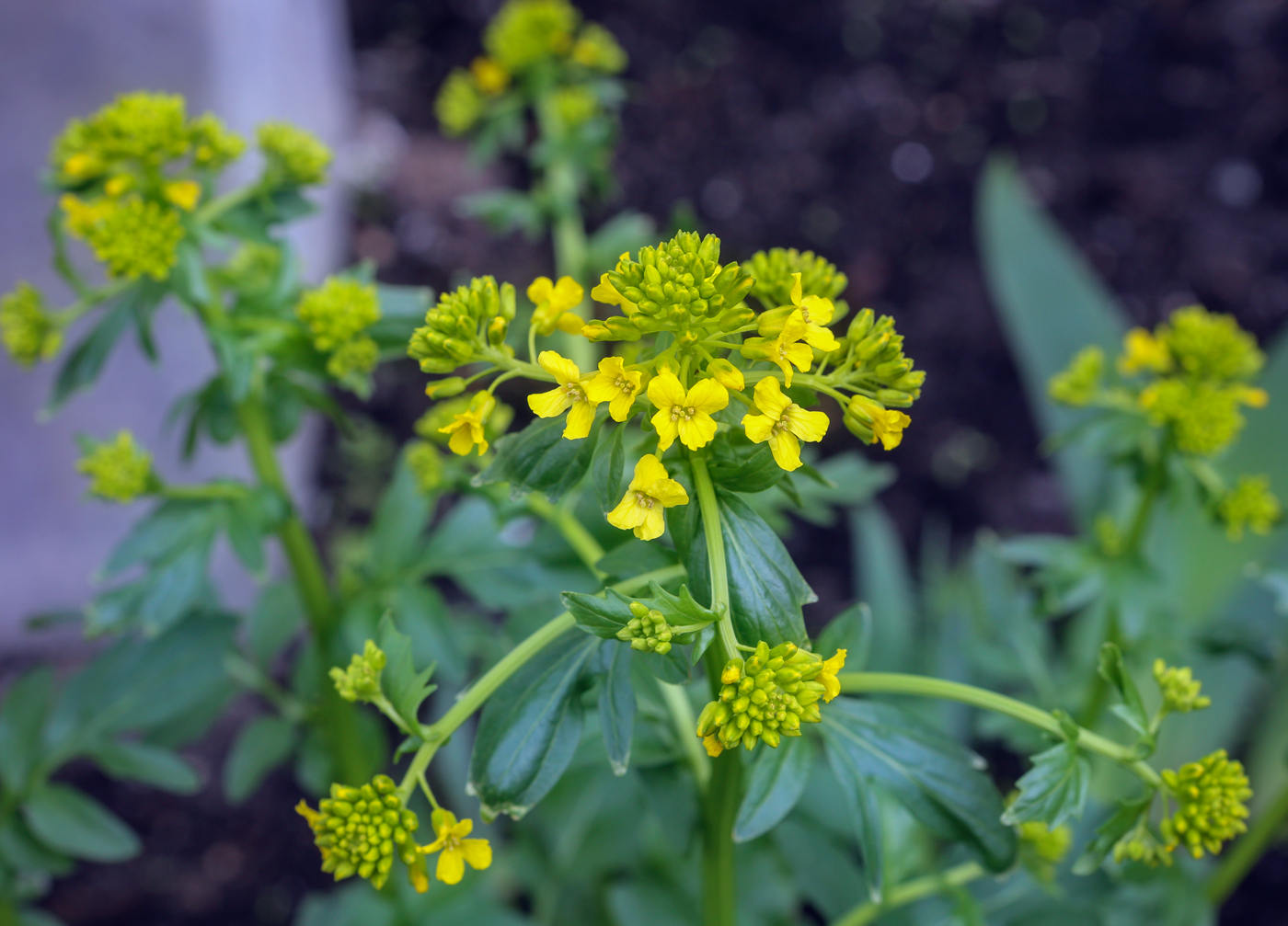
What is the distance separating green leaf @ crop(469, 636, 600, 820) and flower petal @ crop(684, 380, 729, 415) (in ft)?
0.96

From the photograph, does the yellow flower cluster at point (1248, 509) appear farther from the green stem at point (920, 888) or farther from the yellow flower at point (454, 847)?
the yellow flower at point (454, 847)

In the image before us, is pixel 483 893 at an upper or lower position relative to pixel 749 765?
lower

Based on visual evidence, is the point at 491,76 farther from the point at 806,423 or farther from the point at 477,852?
the point at 477,852

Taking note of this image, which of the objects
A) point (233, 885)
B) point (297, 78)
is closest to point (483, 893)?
point (233, 885)

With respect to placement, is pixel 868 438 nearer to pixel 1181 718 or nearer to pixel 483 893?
pixel 483 893

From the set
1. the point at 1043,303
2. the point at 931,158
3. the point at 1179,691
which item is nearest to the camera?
the point at 1179,691

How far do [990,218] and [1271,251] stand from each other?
121cm

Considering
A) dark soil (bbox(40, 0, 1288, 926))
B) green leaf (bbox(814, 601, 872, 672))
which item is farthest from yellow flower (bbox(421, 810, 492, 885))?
dark soil (bbox(40, 0, 1288, 926))

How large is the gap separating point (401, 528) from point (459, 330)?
643 millimetres

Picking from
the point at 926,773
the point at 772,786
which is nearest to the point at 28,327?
the point at 772,786

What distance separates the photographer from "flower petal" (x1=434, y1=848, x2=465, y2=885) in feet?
2.65

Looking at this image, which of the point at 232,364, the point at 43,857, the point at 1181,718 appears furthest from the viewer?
the point at 1181,718

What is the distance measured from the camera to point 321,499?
2.87 meters

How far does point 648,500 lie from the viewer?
79cm
